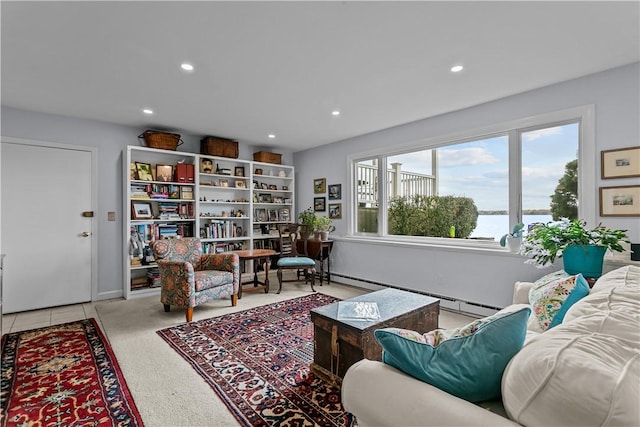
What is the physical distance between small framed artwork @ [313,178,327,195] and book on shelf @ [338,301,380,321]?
11.2 ft

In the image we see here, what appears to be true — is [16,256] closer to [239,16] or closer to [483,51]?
[239,16]

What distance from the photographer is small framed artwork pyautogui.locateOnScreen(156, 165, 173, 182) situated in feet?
14.9

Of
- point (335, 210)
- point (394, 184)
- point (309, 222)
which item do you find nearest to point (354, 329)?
point (394, 184)

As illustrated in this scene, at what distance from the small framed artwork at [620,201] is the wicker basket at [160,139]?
16.8 ft

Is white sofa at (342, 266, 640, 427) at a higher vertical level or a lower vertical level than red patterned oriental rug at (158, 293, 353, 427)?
higher

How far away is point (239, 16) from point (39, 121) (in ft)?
Answer: 11.4

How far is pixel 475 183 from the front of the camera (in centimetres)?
389

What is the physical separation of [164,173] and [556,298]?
187 inches

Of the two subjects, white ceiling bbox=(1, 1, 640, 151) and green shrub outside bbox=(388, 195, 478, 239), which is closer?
white ceiling bbox=(1, 1, 640, 151)

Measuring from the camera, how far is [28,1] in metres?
1.85

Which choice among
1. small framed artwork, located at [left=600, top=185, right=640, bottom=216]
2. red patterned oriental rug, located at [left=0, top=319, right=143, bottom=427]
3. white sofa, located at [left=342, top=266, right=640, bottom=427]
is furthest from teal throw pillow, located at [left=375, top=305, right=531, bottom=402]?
small framed artwork, located at [left=600, top=185, right=640, bottom=216]

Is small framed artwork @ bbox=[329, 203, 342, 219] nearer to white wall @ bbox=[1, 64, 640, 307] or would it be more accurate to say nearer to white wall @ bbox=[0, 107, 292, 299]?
white wall @ bbox=[1, 64, 640, 307]

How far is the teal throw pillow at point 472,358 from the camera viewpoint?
982 millimetres

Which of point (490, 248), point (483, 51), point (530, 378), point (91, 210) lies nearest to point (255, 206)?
point (91, 210)
